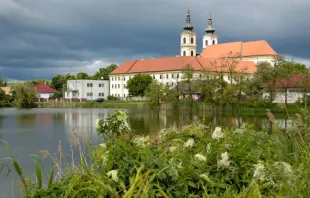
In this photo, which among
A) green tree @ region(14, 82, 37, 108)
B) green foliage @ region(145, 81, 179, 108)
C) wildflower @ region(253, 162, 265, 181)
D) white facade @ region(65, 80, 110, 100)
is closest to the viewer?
wildflower @ region(253, 162, 265, 181)

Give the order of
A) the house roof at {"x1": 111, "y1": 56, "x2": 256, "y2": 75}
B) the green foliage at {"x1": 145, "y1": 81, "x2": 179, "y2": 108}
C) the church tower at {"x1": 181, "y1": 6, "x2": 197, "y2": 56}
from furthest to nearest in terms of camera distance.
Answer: the church tower at {"x1": 181, "y1": 6, "x2": 197, "y2": 56}, the house roof at {"x1": 111, "y1": 56, "x2": 256, "y2": 75}, the green foliage at {"x1": 145, "y1": 81, "x2": 179, "y2": 108}

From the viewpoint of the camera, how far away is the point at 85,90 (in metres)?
92.9

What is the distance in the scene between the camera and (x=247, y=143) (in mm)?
4570

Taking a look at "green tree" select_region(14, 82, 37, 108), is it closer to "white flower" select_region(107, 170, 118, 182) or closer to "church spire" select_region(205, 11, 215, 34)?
"church spire" select_region(205, 11, 215, 34)

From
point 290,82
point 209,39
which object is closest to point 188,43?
point 209,39

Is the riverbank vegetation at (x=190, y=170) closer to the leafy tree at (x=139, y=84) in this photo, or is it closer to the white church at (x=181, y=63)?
the leafy tree at (x=139, y=84)

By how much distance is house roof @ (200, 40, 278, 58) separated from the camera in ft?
307

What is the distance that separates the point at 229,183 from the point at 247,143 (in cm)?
70

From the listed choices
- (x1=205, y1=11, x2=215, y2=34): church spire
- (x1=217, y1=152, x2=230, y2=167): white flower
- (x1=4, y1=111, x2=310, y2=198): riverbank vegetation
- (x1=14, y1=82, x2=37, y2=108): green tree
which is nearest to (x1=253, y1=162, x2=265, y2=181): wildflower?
(x1=4, y1=111, x2=310, y2=198): riverbank vegetation

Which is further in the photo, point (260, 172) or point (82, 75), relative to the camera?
point (82, 75)

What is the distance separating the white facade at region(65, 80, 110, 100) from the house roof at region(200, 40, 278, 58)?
28.9 metres

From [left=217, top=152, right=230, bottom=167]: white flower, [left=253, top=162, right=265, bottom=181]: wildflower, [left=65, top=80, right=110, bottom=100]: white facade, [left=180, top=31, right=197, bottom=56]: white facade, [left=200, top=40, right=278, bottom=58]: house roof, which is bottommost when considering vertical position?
[left=253, top=162, right=265, bottom=181]: wildflower

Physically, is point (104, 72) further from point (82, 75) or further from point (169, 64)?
point (169, 64)

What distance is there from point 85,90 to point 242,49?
129 ft
